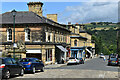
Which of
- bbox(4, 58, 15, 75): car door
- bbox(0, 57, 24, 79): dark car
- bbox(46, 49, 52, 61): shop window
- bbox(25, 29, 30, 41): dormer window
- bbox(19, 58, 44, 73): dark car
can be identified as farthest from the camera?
bbox(46, 49, 52, 61): shop window

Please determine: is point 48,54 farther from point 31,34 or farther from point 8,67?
point 8,67

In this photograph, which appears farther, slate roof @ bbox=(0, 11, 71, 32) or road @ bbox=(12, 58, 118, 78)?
slate roof @ bbox=(0, 11, 71, 32)

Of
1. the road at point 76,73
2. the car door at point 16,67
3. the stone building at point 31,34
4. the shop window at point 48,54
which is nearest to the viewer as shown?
the car door at point 16,67

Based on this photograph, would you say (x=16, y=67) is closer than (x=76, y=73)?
Yes

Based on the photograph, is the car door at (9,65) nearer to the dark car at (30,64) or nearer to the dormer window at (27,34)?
the dark car at (30,64)

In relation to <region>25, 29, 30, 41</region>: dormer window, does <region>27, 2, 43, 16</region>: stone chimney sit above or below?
above

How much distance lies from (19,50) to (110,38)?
171 metres

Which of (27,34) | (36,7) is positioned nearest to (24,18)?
(27,34)

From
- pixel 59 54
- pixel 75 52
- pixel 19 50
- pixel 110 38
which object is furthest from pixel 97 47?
pixel 19 50

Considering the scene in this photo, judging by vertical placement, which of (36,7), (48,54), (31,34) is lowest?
(48,54)

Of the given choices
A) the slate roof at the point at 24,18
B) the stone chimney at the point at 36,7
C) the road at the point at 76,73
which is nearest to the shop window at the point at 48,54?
the slate roof at the point at 24,18

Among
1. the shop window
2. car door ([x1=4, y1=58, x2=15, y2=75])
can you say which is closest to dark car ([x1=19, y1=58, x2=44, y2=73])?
car door ([x1=4, y1=58, x2=15, y2=75])

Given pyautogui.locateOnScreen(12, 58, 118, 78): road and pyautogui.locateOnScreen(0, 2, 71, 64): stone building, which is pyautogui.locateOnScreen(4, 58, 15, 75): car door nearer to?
pyautogui.locateOnScreen(12, 58, 118, 78): road

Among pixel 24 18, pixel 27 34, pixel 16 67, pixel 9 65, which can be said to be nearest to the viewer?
pixel 9 65
